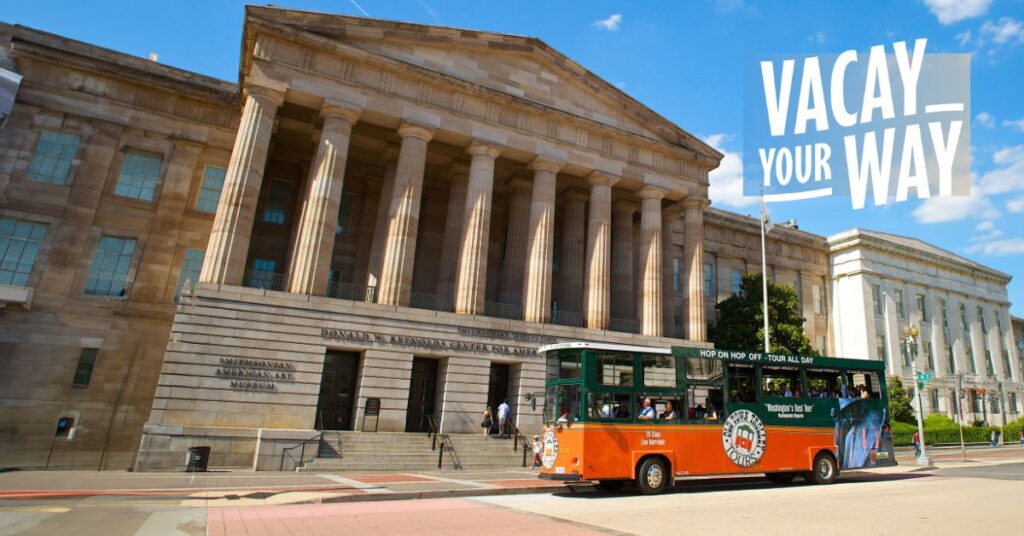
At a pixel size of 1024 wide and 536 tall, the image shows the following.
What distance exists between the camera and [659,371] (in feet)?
44.5

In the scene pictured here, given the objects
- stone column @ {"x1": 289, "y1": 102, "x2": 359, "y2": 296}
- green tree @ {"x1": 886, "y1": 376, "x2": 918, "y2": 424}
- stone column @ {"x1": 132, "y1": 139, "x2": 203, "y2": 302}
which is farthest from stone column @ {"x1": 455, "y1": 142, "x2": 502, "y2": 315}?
green tree @ {"x1": 886, "y1": 376, "x2": 918, "y2": 424}

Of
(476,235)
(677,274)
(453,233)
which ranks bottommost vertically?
(476,235)

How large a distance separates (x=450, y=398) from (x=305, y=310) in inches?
267

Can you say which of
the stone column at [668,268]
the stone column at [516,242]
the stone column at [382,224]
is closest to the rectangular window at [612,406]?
the stone column at [382,224]

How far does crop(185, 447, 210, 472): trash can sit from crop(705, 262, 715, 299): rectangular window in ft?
107

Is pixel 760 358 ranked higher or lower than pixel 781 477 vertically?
higher

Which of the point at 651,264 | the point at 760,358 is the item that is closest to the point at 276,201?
the point at 651,264

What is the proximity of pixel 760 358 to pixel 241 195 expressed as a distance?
19.2 m

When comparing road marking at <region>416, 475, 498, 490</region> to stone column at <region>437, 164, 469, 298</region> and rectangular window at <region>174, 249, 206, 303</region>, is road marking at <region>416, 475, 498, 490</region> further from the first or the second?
rectangular window at <region>174, 249, 206, 303</region>

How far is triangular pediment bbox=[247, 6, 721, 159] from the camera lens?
78.3 ft

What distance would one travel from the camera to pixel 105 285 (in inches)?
945

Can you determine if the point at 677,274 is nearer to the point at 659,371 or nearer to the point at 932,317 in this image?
the point at 932,317

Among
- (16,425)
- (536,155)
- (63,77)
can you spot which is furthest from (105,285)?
(536,155)

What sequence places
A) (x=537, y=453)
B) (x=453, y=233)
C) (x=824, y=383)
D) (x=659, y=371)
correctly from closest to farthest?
1. (x=659, y=371)
2. (x=824, y=383)
3. (x=537, y=453)
4. (x=453, y=233)
